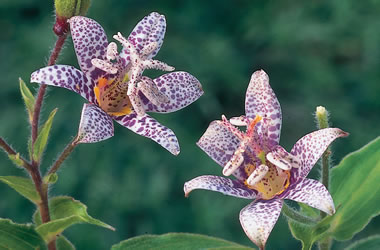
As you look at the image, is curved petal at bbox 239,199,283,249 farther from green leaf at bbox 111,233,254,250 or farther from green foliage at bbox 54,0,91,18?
green foliage at bbox 54,0,91,18

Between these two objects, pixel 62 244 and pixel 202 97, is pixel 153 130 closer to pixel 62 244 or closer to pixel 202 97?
pixel 62 244

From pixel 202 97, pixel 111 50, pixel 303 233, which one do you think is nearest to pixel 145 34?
pixel 111 50

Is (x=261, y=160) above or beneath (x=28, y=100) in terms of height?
beneath

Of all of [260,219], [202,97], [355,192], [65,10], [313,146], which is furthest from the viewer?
[202,97]

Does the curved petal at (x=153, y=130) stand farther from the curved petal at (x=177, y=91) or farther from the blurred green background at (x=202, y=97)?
the blurred green background at (x=202, y=97)

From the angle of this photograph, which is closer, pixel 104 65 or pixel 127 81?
pixel 104 65
